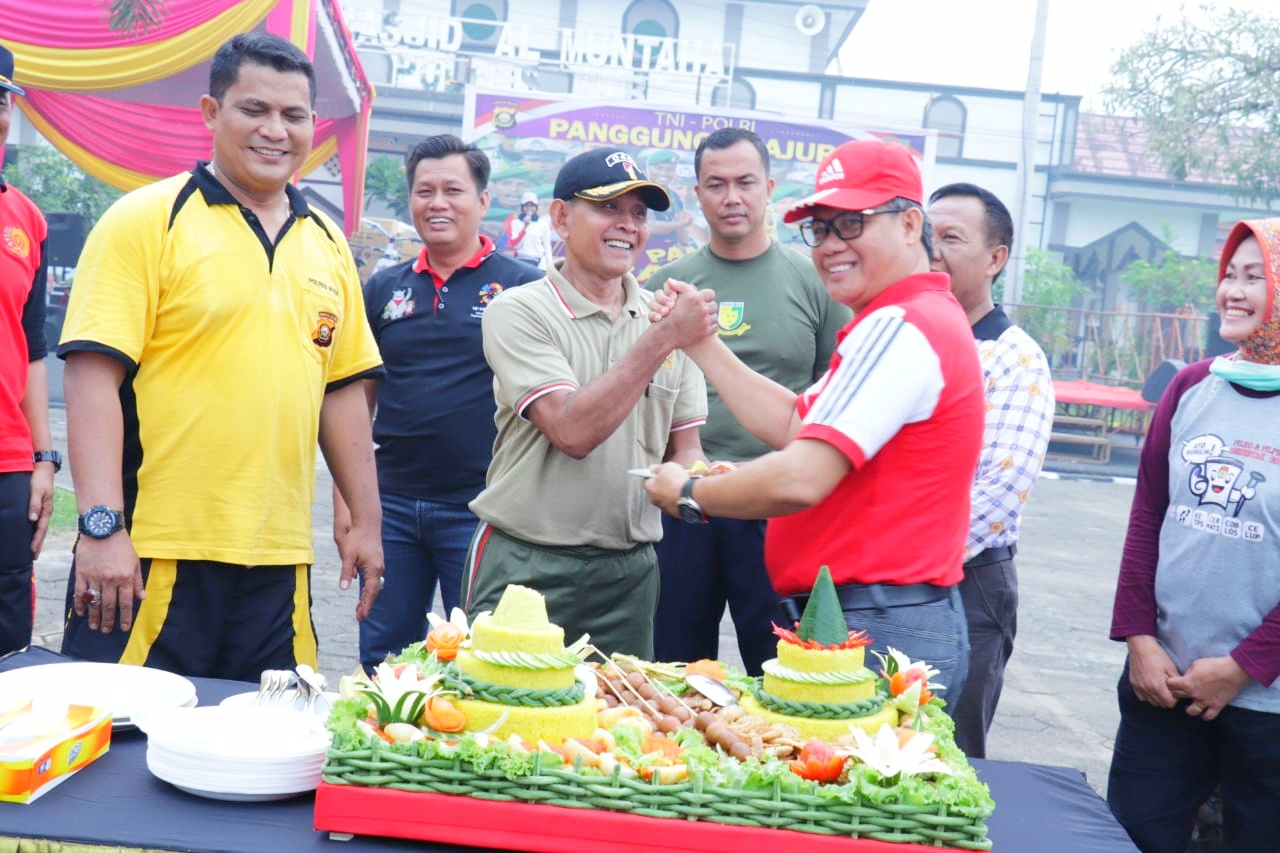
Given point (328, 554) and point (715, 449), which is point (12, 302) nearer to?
point (715, 449)

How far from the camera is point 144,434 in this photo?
2.78 m

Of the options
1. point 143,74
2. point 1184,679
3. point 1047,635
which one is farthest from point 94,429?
point 143,74

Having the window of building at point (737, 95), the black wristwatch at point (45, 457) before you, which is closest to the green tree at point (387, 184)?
the window of building at point (737, 95)

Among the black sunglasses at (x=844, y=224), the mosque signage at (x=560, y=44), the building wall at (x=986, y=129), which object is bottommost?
the black sunglasses at (x=844, y=224)

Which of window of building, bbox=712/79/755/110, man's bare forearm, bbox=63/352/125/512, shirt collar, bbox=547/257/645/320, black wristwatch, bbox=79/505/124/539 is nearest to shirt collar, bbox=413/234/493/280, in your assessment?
shirt collar, bbox=547/257/645/320

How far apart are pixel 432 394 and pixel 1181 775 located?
2680 millimetres

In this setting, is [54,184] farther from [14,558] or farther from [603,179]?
[603,179]

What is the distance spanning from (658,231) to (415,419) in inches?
574

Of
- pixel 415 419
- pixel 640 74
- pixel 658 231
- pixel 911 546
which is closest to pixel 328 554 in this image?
pixel 415 419

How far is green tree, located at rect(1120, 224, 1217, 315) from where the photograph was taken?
81.4 ft

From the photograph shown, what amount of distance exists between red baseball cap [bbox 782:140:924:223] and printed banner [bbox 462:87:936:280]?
608 inches

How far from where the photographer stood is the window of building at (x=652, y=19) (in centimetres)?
3394

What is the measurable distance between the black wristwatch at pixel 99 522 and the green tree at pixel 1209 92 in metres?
18.7

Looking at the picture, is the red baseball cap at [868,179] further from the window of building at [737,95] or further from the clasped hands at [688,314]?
the window of building at [737,95]
